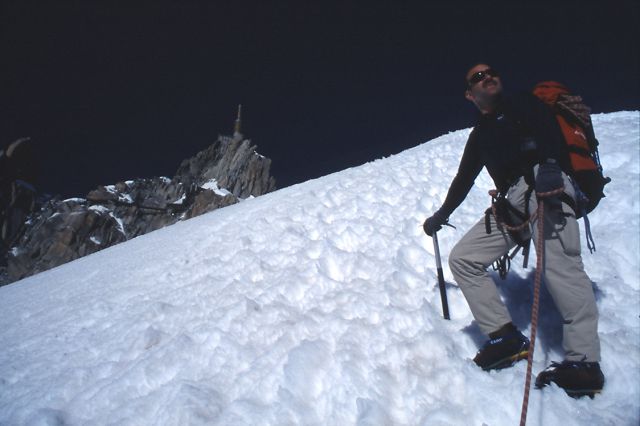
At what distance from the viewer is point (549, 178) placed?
2.66m

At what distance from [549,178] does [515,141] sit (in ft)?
1.81

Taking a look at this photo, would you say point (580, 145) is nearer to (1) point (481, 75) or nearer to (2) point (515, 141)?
(2) point (515, 141)

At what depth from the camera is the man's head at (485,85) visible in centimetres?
326

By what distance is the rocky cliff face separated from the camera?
12419 cm

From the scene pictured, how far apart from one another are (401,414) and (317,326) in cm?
148

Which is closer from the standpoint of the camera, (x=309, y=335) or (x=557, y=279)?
(x=557, y=279)

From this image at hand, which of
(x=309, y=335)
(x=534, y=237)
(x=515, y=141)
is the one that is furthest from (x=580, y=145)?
(x=309, y=335)

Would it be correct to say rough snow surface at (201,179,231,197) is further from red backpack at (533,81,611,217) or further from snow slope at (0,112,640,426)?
red backpack at (533,81,611,217)

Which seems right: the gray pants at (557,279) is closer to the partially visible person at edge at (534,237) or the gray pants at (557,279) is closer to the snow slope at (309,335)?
the partially visible person at edge at (534,237)

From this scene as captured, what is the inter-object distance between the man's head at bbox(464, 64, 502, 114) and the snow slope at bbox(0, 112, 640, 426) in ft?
8.16

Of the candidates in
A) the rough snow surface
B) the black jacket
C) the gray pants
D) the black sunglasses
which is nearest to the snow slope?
the gray pants

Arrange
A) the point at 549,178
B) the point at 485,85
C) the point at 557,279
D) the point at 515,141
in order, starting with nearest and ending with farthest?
the point at 549,178
the point at 557,279
the point at 515,141
the point at 485,85

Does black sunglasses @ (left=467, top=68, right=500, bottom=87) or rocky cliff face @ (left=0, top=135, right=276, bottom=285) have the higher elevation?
black sunglasses @ (left=467, top=68, right=500, bottom=87)

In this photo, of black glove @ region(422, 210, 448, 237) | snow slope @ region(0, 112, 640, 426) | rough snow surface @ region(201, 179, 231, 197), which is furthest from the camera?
rough snow surface @ region(201, 179, 231, 197)
